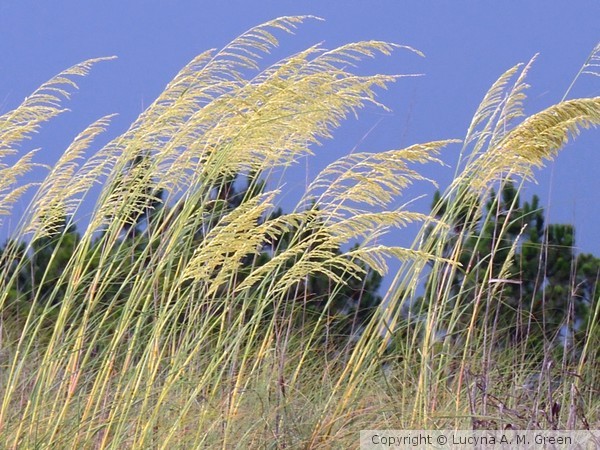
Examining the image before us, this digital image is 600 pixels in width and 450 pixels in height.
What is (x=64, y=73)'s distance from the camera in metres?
3.90

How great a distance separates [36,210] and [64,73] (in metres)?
0.63

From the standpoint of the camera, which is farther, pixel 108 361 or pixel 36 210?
pixel 36 210

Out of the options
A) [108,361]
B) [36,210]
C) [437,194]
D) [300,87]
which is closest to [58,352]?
[108,361]

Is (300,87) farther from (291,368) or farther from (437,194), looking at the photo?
(437,194)

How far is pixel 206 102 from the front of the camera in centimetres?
345

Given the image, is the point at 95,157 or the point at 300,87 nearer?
the point at 300,87

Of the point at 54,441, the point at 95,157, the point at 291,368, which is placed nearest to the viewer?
the point at 54,441

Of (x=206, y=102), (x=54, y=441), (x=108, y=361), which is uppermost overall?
(x=206, y=102)

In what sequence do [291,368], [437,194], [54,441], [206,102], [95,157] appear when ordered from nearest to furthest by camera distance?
[54,441] < [206,102] < [95,157] < [291,368] < [437,194]

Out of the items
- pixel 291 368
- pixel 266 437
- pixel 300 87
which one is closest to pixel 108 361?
pixel 266 437

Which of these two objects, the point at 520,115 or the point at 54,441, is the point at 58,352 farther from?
the point at 520,115

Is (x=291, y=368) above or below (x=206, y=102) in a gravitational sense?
below

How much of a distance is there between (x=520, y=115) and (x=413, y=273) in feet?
3.00

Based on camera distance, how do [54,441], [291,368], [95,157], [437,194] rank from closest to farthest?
[54,441] < [95,157] < [291,368] < [437,194]
